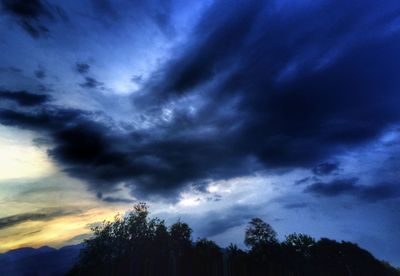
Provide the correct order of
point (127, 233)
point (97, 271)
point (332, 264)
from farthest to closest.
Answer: point (332, 264)
point (127, 233)
point (97, 271)

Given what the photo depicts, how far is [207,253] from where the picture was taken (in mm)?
54594

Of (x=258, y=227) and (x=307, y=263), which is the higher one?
(x=258, y=227)

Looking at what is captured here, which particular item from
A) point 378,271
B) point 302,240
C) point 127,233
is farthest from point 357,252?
point 127,233

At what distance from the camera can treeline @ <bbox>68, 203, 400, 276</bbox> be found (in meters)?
23.5

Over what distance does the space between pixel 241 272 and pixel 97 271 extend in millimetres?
10150

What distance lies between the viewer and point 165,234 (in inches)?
2906

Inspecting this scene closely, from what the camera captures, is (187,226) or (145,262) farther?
(187,226)

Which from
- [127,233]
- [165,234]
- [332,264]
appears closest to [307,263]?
[332,264]

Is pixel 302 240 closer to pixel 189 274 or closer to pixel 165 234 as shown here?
pixel 165 234

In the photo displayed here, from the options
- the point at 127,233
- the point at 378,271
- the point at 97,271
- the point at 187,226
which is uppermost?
the point at 187,226

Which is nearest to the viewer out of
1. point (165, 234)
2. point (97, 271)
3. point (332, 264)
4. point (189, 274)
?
point (97, 271)

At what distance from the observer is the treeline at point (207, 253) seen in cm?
2352

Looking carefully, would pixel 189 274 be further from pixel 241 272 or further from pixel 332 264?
pixel 332 264

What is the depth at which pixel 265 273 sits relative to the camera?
85.0 ft
